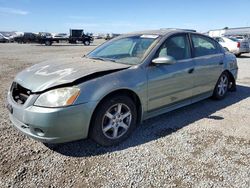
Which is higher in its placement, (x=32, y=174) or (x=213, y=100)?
(x=213, y=100)

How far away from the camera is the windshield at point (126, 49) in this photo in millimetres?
3871

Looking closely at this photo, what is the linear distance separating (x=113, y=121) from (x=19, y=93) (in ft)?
4.47

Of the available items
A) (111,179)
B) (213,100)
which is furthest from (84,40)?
(111,179)

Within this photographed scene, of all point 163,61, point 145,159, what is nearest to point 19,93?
point 145,159

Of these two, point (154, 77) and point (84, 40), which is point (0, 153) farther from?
point (84, 40)

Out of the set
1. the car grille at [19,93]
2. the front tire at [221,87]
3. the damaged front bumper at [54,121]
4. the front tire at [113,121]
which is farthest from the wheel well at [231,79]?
the car grille at [19,93]

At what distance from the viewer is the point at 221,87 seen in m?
5.54

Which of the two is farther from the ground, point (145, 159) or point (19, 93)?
point (19, 93)

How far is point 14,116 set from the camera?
3.14 meters

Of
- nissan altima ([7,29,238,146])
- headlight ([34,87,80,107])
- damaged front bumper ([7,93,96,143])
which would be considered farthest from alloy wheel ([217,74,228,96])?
headlight ([34,87,80,107])

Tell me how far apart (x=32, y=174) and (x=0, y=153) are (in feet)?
2.39

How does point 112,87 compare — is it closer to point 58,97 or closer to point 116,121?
point 116,121

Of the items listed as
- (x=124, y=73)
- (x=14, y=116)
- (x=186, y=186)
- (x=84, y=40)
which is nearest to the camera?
(x=186, y=186)

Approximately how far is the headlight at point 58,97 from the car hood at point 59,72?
0.32 ft
